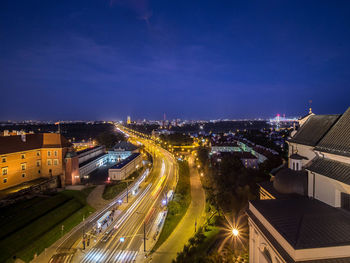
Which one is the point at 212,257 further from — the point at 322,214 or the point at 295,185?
the point at 295,185

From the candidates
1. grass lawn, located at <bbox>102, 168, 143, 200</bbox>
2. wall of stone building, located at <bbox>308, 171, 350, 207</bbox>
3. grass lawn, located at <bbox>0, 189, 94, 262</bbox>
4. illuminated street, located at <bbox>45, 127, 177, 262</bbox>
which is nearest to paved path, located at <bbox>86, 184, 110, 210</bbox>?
grass lawn, located at <bbox>102, 168, 143, 200</bbox>

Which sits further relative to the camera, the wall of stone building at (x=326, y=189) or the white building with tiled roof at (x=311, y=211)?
the wall of stone building at (x=326, y=189)

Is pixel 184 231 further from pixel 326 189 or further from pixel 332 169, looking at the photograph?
pixel 332 169

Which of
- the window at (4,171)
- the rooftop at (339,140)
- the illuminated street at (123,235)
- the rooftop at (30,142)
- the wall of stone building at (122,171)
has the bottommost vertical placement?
the illuminated street at (123,235)

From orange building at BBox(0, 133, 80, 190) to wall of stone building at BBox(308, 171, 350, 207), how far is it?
40.2 metres

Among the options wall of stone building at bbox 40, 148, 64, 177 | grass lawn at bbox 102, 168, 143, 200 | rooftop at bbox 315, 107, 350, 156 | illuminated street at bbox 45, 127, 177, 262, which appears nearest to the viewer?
rooftop at bbox 315, 107, 350, 156

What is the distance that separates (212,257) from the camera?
15.8m

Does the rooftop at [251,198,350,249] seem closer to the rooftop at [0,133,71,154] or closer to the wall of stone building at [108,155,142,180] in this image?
the wall of stone building at [108,155,142,180]

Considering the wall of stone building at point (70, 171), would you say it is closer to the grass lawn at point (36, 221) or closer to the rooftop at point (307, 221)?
the grass lawn at point (36, 221)

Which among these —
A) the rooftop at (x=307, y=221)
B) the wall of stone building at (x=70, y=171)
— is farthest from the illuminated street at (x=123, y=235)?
the rooftop at (x=307, y=221)

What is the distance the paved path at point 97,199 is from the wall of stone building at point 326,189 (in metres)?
29.5

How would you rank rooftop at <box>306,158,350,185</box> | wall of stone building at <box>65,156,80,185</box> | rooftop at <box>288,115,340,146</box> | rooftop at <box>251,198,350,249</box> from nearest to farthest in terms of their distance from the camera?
rooftop at <box>251,198,350,249</box>
rooftop at <box>306,158,350,185</box>
rooftop at <box>288,115,340,146</box>
wall of stone building at <box>65,156,80,185</box>

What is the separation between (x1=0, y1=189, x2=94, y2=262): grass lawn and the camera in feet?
68.4

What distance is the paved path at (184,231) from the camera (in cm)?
2097
